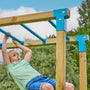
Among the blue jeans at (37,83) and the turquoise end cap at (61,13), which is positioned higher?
the turquoise end cap at (61,13)

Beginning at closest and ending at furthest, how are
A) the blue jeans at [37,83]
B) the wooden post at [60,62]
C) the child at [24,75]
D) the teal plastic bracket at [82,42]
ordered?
1. the wooden post at [60,62]
2. the blue jeans at [37,83]
3. the child at [24,75]
4. the teal plastic bracket at [82,42]

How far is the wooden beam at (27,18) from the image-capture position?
3196 millimetres

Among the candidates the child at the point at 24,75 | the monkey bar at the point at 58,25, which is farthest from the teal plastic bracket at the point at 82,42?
the monkey bar at the point at 58,25

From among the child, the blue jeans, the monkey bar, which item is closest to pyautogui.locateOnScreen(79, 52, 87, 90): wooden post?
the child

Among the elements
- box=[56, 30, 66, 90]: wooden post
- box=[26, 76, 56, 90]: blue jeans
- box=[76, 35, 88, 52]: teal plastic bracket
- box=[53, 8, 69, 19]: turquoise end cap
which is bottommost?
box=[26, 76, 56, 90]: blue jeans

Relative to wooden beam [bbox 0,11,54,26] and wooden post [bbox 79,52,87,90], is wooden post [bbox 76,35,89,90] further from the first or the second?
wooden beam [bbox 0,11,54,26]

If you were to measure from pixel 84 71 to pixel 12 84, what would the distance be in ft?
17.3

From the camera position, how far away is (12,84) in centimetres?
962

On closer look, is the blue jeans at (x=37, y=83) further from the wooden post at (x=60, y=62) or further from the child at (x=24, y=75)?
the wooden post at (x=60, y=62)

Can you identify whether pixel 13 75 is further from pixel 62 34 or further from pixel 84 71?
pixel 84 71

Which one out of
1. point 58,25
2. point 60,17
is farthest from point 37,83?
point 60,17

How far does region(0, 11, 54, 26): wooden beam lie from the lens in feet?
10.5

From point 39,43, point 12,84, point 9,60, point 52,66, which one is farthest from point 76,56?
point 9,60

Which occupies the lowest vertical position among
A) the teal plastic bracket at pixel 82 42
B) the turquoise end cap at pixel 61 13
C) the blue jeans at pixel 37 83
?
the blue jeans at pixel 37 83
